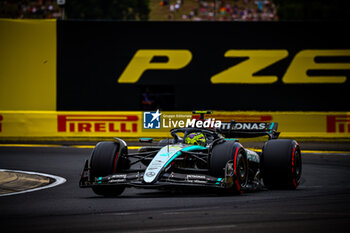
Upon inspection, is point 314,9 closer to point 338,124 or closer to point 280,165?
point 338,124

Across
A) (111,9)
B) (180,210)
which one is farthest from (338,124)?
(111,9)

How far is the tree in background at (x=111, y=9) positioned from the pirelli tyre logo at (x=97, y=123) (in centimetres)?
5716

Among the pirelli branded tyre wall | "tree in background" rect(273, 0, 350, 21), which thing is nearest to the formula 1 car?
the pirelli branded tyre wall

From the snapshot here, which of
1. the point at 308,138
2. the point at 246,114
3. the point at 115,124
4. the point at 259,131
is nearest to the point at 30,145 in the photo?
the point at 115,124

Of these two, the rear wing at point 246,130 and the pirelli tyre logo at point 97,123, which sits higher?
the rear wing at point 246,130

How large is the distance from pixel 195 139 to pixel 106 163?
5.59 feet

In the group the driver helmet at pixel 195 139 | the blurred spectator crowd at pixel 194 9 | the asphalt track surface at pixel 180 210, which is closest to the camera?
the asphalt track surface at pixel 180 210

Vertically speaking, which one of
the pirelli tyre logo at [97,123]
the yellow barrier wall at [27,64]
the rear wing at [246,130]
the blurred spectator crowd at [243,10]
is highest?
the rear wing at [246,130]

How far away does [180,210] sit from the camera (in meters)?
9.38

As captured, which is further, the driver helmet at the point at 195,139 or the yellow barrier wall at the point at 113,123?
the yellow barrier wall at the point at 113,123

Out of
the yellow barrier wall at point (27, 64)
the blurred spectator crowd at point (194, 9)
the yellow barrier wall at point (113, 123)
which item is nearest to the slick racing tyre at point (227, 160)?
the yellow barrier wall at point (113, 123)

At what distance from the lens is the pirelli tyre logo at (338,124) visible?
80.7 feet

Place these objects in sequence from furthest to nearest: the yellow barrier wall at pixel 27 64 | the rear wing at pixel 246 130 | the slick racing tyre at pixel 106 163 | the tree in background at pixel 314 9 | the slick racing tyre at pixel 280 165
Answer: the tree in background at pixel 314 9, the yellow barrier wall at pixel 27 64, the rear wing at pixel 246 130, the slick racing tyre at pixel 280 165, the slick racing tyre at pixel 106 163

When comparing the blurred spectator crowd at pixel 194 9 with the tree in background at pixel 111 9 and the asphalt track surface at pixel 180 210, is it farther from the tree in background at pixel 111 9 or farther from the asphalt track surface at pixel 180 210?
the asphalt track surface at pixel 180 210
